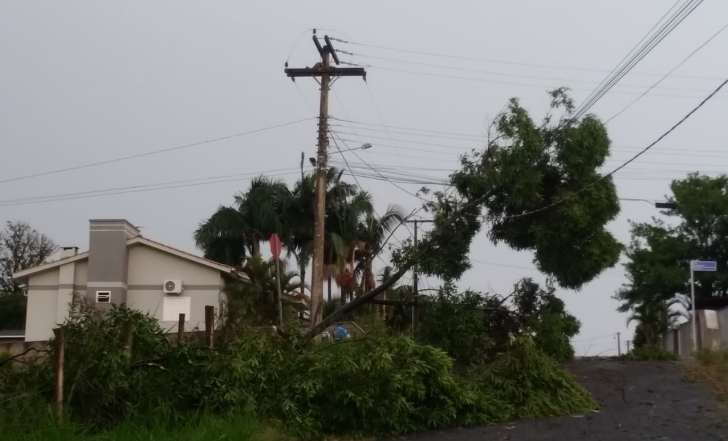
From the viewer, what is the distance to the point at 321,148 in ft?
64.8

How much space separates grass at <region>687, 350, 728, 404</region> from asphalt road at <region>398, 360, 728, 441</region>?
0.71 ft

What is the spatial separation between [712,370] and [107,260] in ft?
55.9

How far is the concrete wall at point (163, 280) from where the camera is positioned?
86.0 ft

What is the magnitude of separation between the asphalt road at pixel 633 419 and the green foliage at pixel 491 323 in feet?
3.91

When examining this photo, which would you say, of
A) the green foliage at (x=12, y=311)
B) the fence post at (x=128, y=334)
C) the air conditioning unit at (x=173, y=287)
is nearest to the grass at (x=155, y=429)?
the fence post at (x=128, y=334)

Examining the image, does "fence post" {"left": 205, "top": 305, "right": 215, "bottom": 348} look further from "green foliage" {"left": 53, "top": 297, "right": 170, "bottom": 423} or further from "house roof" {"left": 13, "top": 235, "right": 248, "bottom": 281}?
"house roof" {"left": 13, "top": 235, "right": 248, "bottom": 281}

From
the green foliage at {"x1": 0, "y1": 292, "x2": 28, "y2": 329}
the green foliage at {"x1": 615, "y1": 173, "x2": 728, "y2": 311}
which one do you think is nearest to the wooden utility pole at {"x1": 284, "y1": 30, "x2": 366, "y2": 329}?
the green foliage at {"x1": 615, "y1": 173, "x2": 728, "y2": 311}

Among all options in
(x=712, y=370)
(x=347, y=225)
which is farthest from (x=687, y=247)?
(x=712, y=370)

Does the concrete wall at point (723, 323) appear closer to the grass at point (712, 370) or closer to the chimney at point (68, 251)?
the grass at point (712, 370)

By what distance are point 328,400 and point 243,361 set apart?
134 cm

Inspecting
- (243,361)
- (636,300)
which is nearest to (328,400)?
(243,361)

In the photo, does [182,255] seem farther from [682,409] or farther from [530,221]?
[682,409]

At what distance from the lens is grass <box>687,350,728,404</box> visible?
1447cm

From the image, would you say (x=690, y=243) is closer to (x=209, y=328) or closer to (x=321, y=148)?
(x=321, y=148)
